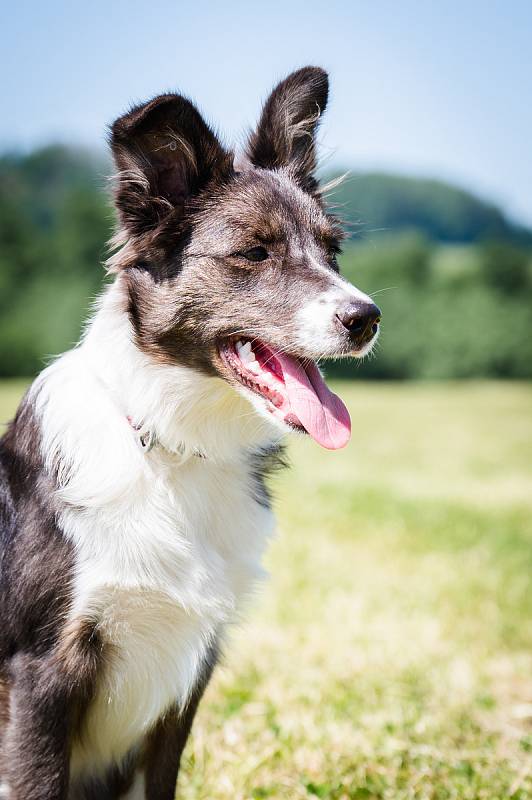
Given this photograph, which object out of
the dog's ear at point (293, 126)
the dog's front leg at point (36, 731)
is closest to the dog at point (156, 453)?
the dog's front leg at point (36, 731)

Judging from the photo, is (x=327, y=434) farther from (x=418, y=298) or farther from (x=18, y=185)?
(x=18, y=185)

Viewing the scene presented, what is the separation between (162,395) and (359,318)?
27.6 inches

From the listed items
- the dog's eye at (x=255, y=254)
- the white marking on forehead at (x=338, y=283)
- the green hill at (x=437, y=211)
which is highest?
the dog's eye at (x=255, y=254)

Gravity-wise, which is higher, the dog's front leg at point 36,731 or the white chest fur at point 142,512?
the white chest fur at point 142,512

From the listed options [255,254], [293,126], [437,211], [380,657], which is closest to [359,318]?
[255,254]

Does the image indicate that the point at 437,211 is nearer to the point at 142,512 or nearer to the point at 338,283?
the point at 338,283

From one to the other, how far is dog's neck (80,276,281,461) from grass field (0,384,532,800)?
621mm

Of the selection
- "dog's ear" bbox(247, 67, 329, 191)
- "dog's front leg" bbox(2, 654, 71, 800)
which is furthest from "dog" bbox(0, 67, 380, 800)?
"dog's ear" bbox(247, 67, 329, 191)

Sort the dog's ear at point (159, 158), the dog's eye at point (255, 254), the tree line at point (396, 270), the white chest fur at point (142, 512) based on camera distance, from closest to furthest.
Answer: the white chest fur at point (142, 512) < the dog's ear at point (159, 158) < the dog's eye at point (255, 254) < the tree line at point (396, 270)

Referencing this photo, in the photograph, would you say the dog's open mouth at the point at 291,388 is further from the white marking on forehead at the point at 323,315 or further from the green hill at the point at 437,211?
the green hill at the point at 437,211

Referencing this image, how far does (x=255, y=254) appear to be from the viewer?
289cm

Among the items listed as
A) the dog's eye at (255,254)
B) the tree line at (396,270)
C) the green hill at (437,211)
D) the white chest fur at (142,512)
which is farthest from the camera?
the green hill at (437,211)

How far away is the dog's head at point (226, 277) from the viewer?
270cm

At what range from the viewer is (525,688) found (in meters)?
4.98
